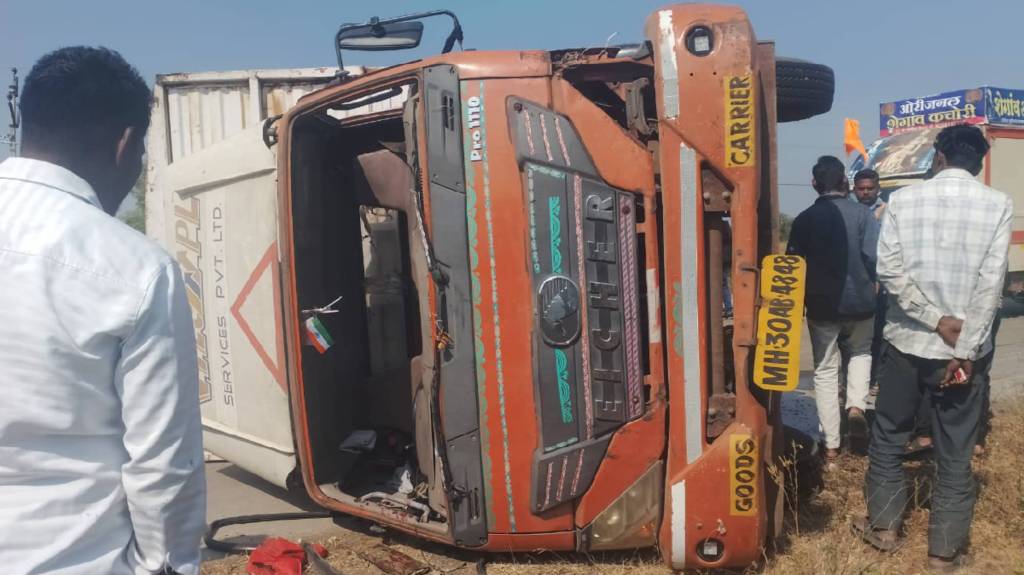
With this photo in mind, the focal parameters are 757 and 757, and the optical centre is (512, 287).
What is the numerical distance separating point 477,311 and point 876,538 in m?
2.08

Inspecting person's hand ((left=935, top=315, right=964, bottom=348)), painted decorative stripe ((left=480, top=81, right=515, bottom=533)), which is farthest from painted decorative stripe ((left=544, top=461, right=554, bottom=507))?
person's hand ((left=935, top=315, right=964, bottom=348))

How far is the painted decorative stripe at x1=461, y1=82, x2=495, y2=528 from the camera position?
118 inches

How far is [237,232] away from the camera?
4.09 m

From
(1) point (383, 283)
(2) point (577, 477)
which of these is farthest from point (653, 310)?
(1) point (383, 283)

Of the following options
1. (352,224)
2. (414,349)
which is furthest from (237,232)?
(414,349)

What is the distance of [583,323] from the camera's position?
9.82 feet

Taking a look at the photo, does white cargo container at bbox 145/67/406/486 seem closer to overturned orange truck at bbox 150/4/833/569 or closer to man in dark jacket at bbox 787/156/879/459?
overturned orange truck at bbox 150/4/833/569

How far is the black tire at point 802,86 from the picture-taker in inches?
133

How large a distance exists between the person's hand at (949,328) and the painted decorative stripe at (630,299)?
53.1 inches

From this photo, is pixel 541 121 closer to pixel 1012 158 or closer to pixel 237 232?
pixel 237 232

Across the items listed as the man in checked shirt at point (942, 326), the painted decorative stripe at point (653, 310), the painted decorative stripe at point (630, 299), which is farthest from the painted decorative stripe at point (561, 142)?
the man in checked shirt at point (942, 326)

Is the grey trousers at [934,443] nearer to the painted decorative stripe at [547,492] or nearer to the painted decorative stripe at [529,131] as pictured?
the painted decorative stripe at [547,492]

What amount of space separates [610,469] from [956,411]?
1553 millimetres

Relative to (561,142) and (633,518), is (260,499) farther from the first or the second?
(561,142)
